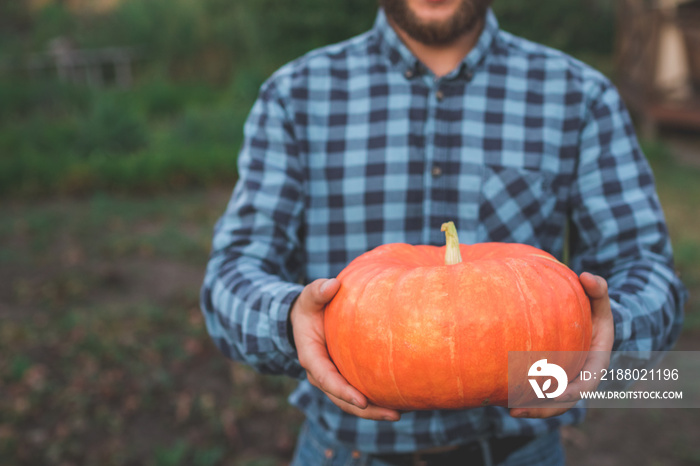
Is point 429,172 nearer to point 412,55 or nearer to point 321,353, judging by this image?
point 412,55

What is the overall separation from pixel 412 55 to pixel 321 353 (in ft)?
3.34

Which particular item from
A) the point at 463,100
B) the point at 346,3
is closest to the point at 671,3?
the point at 346,3

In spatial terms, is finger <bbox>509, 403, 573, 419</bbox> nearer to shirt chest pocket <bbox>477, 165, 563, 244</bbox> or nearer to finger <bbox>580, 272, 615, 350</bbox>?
finger <bbox>580, 272, 615, 350</bbox>

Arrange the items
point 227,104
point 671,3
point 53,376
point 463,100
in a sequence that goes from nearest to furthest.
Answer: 1. point 463,100
2. point 53,376
3. point 671,3
4. point 227,104

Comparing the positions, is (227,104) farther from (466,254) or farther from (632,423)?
(466,254)

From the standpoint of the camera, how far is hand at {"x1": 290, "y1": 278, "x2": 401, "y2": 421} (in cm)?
135

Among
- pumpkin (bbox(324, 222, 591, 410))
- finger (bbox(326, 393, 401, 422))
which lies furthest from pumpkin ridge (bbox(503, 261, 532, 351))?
finger (bbox(326, 393, 401, 422))

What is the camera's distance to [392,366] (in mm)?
1303

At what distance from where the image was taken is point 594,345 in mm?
1431

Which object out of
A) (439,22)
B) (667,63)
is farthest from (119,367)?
(667,63)

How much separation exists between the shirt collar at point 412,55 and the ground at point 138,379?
8.35 ft

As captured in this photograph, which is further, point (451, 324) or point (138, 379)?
point (138, 379)

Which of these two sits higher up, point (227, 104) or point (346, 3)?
point (346, 3)

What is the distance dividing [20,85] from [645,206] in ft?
44.6
